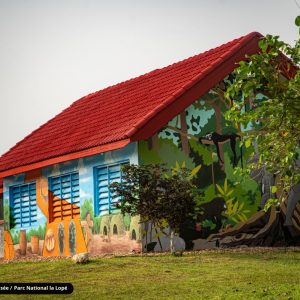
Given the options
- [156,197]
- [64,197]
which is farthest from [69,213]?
[156,197]

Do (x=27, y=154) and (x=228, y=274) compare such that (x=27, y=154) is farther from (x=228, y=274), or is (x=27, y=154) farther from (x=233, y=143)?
(x=228, y=274)

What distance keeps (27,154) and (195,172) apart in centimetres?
701

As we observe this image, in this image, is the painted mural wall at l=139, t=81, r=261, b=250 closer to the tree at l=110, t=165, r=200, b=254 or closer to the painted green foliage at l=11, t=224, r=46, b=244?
the tree at l=110, t=165, r=200, b=254

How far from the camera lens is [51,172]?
23484 millimetres

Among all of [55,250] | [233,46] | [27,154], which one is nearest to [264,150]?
[233,46]

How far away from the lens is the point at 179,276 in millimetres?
13984

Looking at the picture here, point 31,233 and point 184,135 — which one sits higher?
point 184,135

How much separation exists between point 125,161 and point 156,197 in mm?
2359

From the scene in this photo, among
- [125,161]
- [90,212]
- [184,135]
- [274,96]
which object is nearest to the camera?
[274,96]

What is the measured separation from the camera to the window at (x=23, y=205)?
2452cm

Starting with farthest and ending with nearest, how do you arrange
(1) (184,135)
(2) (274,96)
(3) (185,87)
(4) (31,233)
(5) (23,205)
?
(5) (23,205) < (4) (31,233) < (1) (184,135) < (3) (185,87) < (2) (274,96)

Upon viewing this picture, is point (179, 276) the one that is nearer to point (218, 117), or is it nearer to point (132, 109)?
point (218, 117)

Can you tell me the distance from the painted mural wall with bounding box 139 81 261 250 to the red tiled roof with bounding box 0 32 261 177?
620 mm

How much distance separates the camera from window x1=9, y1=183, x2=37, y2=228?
24.5 metres
